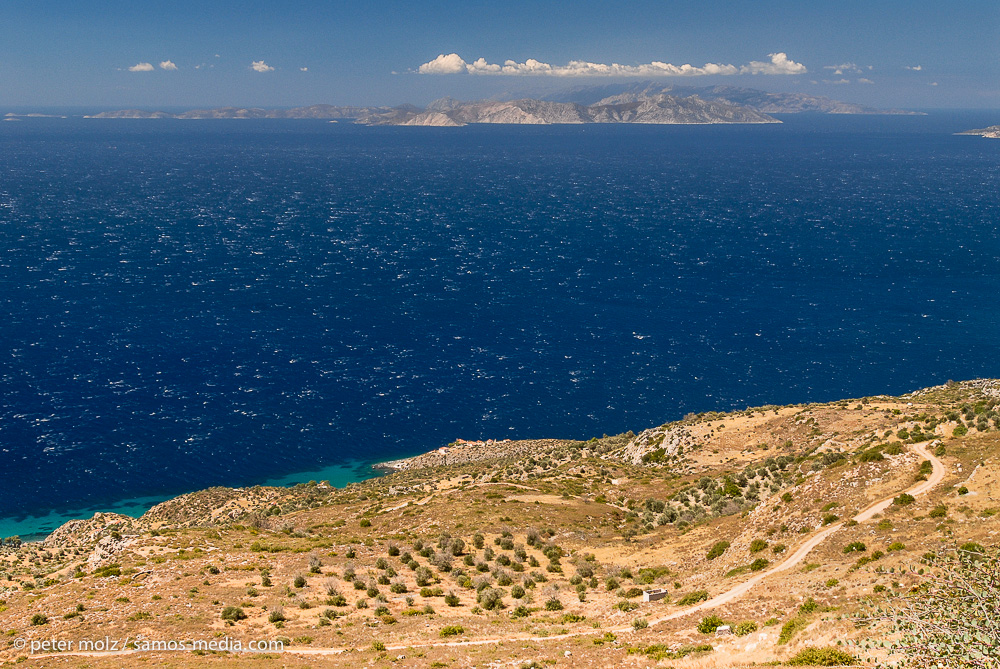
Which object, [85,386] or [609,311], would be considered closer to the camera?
[85,386]

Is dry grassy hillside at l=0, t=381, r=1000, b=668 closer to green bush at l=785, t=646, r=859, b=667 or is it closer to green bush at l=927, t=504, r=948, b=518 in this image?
green bush at l=927, t=504, r=948, b=518

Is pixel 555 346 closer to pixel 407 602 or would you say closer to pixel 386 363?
pixel 386 363

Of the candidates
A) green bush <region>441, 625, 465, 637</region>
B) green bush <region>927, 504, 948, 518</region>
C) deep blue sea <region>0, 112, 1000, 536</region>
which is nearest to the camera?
green bush <region>441, 625, 465, 637</region>

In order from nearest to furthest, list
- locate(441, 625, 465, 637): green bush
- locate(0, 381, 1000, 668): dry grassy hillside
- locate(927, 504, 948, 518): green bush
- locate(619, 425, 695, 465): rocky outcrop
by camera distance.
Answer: locate(0, 381, 1000, 668): dry grassy hillside < locate(441, 625, 465, 637): green bush < locate(927, 504, 948, 518): green bush < locate(619, 425, 695, 465): rocky outcrop

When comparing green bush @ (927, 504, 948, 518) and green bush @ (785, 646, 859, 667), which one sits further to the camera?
green bush @ (927, 504, 948, 518)

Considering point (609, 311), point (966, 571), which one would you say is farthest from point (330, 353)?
point (966, 571)

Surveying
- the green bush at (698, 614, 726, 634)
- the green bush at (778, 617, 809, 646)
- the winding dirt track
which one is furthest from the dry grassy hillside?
the green bush at (698, 614, 726, 634)

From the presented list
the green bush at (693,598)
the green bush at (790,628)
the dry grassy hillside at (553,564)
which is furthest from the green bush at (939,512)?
the green bush at (790,628)
